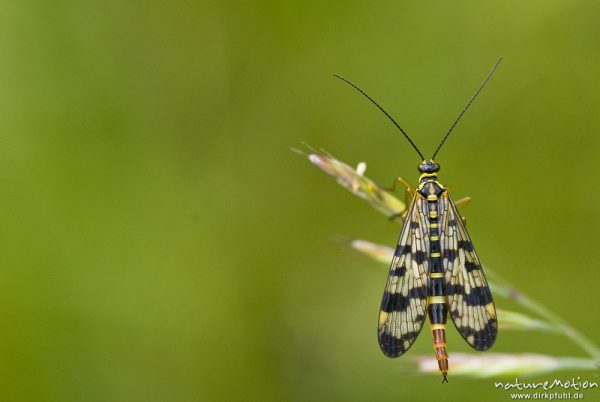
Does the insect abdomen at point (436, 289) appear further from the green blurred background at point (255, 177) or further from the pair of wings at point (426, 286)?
the green blurred background at point (255, 177)

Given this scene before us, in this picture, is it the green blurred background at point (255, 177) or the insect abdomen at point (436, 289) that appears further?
the green blurred background at point (255, 177)

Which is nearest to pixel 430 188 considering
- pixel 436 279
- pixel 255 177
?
pixel 436 279

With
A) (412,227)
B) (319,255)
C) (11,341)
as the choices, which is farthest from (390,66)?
(11,341)

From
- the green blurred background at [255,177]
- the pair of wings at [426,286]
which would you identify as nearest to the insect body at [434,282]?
the pair of wings at [426,286]

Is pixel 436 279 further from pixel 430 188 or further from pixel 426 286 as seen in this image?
pixel 430 188

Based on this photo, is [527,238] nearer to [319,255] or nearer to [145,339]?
[319,255]

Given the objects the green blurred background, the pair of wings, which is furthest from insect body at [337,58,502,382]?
the green blurred background

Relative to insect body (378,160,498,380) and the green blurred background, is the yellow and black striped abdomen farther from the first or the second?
the green blurred background

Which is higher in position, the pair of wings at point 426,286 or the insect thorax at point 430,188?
the insect thorax at point 430,188
